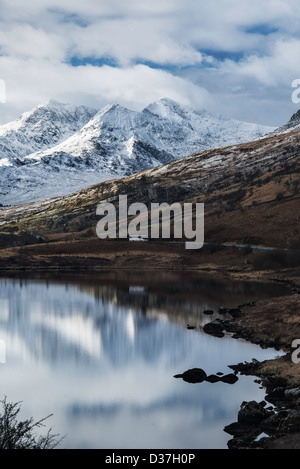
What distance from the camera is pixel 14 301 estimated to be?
75.3m

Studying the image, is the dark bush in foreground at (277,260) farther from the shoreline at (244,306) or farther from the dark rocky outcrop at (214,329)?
the dark rocky outcrop at (214,329)

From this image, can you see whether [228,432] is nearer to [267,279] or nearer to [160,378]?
[160,378]

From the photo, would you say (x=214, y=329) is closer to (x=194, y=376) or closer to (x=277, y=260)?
(x=194, y=376)

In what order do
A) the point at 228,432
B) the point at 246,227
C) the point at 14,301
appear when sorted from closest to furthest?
the point at 228,432 → the point at 14,301 → the point at 246,227

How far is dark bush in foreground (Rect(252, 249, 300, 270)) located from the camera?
4237 inches

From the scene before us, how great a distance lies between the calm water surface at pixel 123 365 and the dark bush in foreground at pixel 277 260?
26963 mm

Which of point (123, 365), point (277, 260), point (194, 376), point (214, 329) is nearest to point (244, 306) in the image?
point (214, 329)

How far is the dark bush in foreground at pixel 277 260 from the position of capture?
4237 inches

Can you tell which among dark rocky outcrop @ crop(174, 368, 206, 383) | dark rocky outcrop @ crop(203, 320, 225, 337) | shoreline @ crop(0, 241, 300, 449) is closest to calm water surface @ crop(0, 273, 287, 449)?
dark rocky outcrop @ crop(174, 368, 206, 383)

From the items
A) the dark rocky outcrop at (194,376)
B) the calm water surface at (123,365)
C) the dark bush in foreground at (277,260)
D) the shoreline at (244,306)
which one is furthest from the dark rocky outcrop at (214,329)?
the dark bush in foreground at (277,260)

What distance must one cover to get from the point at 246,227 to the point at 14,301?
8367 cm
